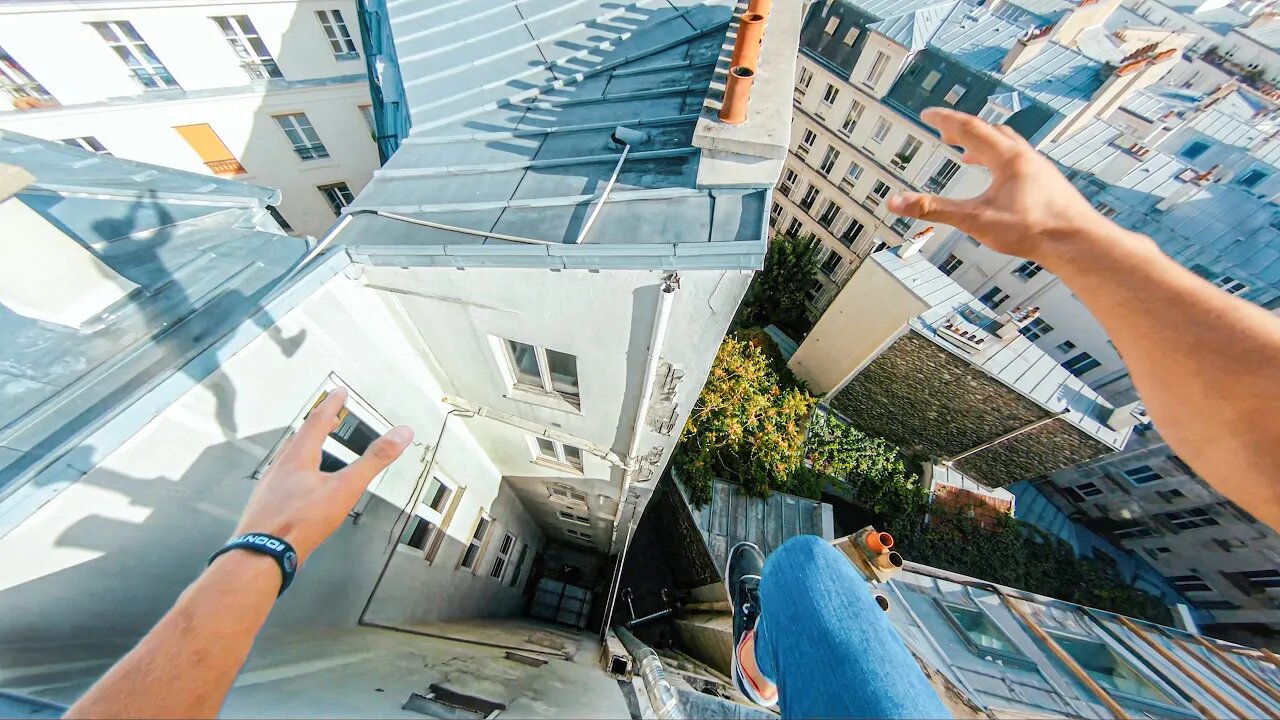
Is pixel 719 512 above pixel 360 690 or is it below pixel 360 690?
above

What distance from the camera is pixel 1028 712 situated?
195 inches

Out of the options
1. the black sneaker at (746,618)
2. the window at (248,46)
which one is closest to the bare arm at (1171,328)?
the black sneaker at (746,618)

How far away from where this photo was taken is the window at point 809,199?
21250 mm

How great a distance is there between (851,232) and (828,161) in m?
3.46

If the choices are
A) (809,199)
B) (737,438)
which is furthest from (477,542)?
(809,199)

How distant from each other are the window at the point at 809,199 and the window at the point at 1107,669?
1855 centimetres

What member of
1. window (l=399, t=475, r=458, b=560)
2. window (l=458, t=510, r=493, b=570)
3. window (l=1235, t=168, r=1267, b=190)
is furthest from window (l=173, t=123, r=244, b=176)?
window (l=1235, t=168, r=1267, b=190)

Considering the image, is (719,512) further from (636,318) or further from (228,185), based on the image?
(228,185)

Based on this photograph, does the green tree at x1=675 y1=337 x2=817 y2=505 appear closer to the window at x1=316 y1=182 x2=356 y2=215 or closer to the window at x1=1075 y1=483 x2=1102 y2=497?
the window at x1=1075 y1=483 x2=1102 y2=497

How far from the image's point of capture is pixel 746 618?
6.54 meters

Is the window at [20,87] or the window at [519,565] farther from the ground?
the window at [20,87]

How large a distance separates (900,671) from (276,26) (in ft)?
59.5

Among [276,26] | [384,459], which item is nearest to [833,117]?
[276,26]

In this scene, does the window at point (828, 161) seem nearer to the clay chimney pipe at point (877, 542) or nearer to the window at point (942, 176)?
the window at point (942, 176)
